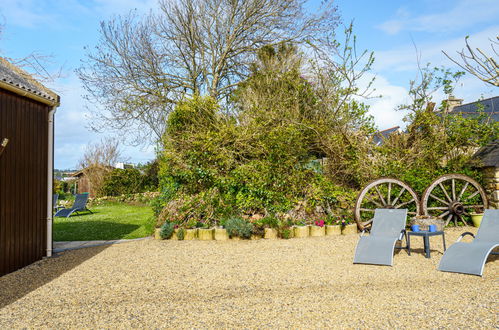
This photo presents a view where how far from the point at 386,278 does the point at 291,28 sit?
13.3 metres

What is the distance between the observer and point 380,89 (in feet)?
33.9

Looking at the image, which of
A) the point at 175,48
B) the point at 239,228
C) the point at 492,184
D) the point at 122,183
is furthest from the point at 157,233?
the point at 122,183

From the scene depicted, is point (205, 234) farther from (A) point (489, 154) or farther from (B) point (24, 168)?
(A) point (489, 154)

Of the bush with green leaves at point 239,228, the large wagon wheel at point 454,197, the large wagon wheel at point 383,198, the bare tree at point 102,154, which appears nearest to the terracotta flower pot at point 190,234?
the bush with green leaves at point 239,228

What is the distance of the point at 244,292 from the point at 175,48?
13.6m

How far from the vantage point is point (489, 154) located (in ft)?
29.2

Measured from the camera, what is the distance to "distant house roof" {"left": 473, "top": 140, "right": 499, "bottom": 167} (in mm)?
8580

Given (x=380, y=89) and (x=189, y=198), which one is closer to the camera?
(x=189, y=198)

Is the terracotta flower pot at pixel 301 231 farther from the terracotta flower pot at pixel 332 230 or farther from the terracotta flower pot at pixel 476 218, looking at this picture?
the terracotta flower pot at pixel 476 218

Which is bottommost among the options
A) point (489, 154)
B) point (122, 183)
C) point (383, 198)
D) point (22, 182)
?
point (383, 198)

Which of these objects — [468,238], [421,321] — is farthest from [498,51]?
[421,321]

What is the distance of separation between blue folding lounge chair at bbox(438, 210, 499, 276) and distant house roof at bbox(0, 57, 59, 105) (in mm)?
6728

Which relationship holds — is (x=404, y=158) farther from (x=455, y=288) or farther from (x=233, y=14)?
(x=233, y=14)

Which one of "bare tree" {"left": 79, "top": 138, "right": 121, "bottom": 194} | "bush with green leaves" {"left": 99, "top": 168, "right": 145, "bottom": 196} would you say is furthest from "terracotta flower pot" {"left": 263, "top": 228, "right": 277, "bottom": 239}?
"bare tree" {"left": 79, "top": 138, "right": 121, "bottom": 194}
